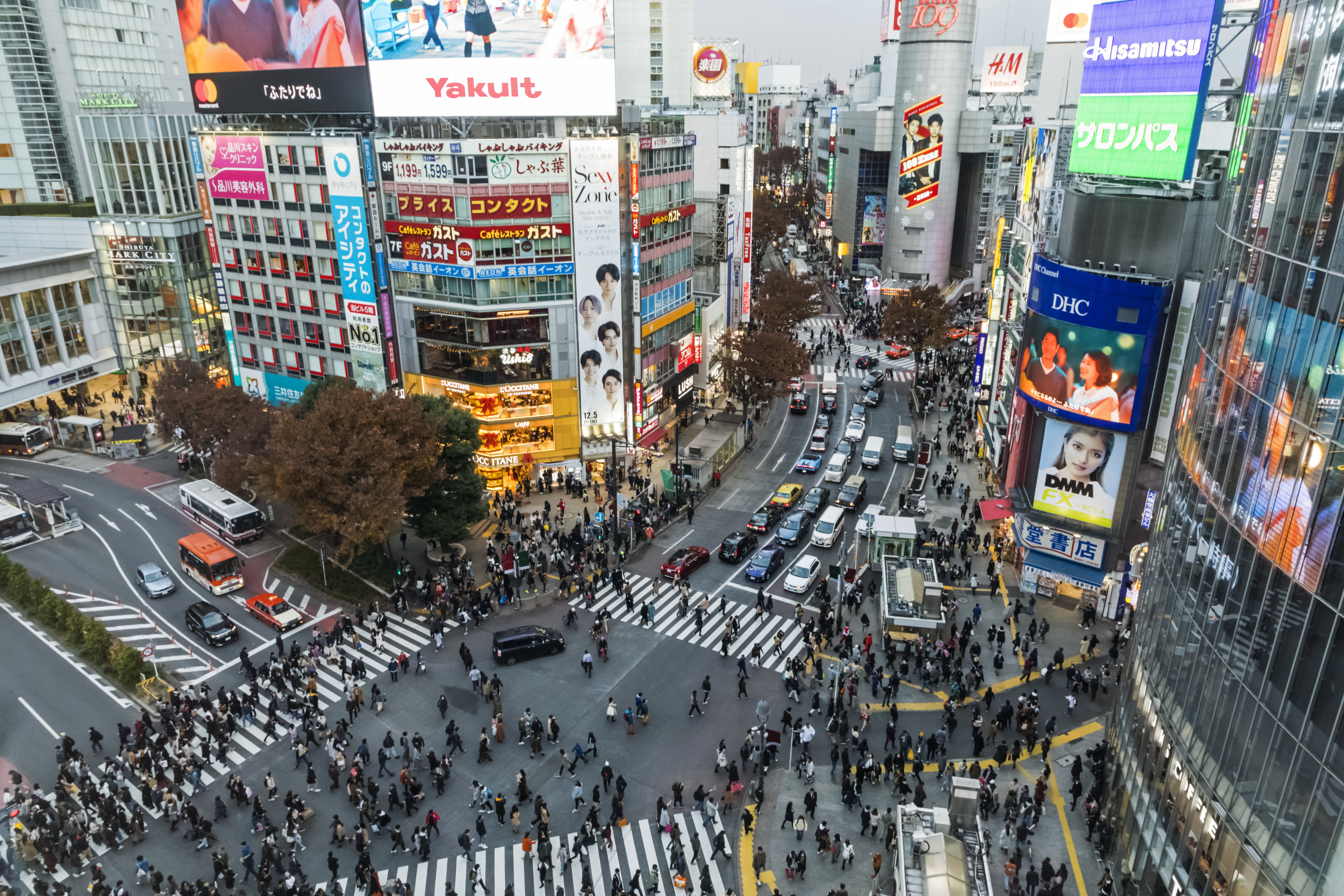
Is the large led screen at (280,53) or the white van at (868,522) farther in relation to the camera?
the large led screen at (280,53)

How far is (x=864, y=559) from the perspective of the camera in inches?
1781

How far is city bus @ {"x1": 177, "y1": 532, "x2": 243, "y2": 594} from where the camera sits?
41844mm

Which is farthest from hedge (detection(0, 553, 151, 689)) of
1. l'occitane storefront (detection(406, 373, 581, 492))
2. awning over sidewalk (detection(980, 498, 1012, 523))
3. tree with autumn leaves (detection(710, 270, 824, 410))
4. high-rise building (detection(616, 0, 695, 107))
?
high-rise building (detection(616, 0, 695, 107))

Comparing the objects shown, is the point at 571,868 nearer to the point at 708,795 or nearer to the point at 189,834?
→ the point at 708,795

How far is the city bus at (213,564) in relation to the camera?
41.8 metres

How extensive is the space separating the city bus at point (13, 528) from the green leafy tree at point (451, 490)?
22.9 metres

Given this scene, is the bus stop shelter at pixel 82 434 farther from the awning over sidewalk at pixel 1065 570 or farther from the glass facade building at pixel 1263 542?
the glass facade building at pixel 1263 542

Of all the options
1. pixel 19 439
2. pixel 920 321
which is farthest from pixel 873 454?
pixel 19 439

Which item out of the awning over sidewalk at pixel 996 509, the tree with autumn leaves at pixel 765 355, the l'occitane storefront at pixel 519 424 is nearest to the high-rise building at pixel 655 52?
the tree with autumn leaves at pixel 765 355

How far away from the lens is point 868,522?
149 feet

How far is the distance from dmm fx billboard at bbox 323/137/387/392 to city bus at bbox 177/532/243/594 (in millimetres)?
13045

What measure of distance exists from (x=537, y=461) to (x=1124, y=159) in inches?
1420

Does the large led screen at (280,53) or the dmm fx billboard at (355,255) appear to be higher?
the large led screen at (280,53)

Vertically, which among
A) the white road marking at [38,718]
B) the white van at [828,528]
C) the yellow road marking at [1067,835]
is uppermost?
the white van at [828,528]
